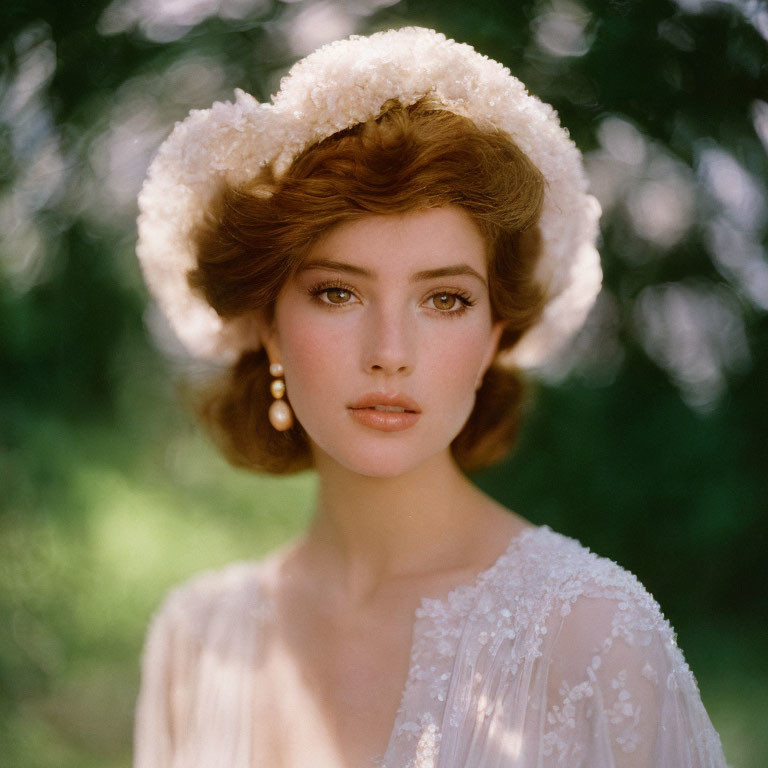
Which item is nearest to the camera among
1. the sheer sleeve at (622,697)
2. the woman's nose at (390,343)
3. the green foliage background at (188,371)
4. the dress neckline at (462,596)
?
the sheer sleeve at (622,697)

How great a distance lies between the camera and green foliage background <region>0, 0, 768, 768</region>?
1.74m

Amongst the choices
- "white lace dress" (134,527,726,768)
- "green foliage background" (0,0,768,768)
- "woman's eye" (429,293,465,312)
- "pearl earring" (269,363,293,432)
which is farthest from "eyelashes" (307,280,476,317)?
"green foliage background" (0,0,768,768)

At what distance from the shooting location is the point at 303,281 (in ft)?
4.83

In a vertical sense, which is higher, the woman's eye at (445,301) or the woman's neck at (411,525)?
the woman's eye at (445,301)

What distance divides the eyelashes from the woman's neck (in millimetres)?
307

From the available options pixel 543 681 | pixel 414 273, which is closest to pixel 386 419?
pixel 414 273

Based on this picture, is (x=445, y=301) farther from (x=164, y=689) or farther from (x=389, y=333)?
(x=164, y=689)

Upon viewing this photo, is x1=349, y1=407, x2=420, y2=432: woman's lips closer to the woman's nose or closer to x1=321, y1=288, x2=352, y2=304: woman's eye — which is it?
the woman's nose

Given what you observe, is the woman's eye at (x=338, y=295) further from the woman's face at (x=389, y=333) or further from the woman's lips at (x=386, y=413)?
the woman's lips at (x=386, y=413)

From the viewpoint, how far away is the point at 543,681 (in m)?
1.32

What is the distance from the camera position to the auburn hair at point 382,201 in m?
1.36

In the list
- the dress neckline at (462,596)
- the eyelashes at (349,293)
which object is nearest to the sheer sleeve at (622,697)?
the dress neckline at (462,596)

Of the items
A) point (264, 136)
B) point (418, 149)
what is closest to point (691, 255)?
point (418, 149)

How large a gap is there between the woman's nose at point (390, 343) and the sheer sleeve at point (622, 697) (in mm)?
486
